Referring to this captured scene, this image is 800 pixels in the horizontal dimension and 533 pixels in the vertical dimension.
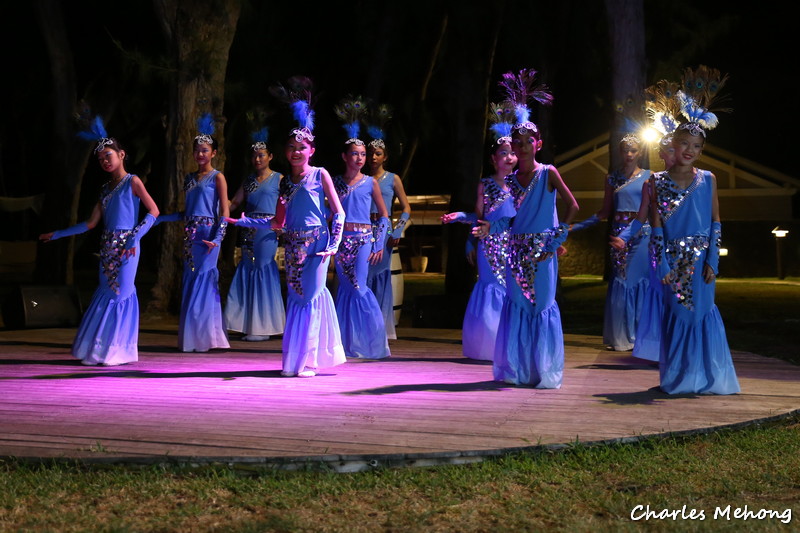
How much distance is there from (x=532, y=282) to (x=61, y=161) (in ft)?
44.9

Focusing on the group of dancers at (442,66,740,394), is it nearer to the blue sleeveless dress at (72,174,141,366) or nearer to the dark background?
the blue sleeveless dress at (72,174,141,366)

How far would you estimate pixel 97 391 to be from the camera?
7.55 metres

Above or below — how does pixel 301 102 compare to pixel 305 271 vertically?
above

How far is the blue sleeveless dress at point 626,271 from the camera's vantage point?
10.0 meters

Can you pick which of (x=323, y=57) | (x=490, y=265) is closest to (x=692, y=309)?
(x=490, y=265)

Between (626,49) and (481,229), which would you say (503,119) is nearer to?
(481,229)

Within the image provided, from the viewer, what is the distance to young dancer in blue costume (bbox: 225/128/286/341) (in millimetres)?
11062

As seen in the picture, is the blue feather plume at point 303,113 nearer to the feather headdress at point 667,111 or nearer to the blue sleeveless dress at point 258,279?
the blue sleeveless dress at point 258,279

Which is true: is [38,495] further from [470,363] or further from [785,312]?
[785,312]

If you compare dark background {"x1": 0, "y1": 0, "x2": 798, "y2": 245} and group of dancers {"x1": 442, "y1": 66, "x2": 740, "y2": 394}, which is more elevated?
dark background {"x1": 0, "y1": 0, "x2": 798, "y2": 245}

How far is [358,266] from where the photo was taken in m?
9.60

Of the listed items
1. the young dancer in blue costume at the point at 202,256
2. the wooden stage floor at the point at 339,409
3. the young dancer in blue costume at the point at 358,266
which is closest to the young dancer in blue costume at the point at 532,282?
the wooden stage floor at the point at 339,409

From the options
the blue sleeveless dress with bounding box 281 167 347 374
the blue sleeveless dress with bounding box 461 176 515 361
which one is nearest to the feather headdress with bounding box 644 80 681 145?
the blue sleeveless dress with bounding box 461 176 515 361

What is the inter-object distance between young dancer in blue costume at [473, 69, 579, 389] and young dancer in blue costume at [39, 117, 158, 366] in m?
3.20
